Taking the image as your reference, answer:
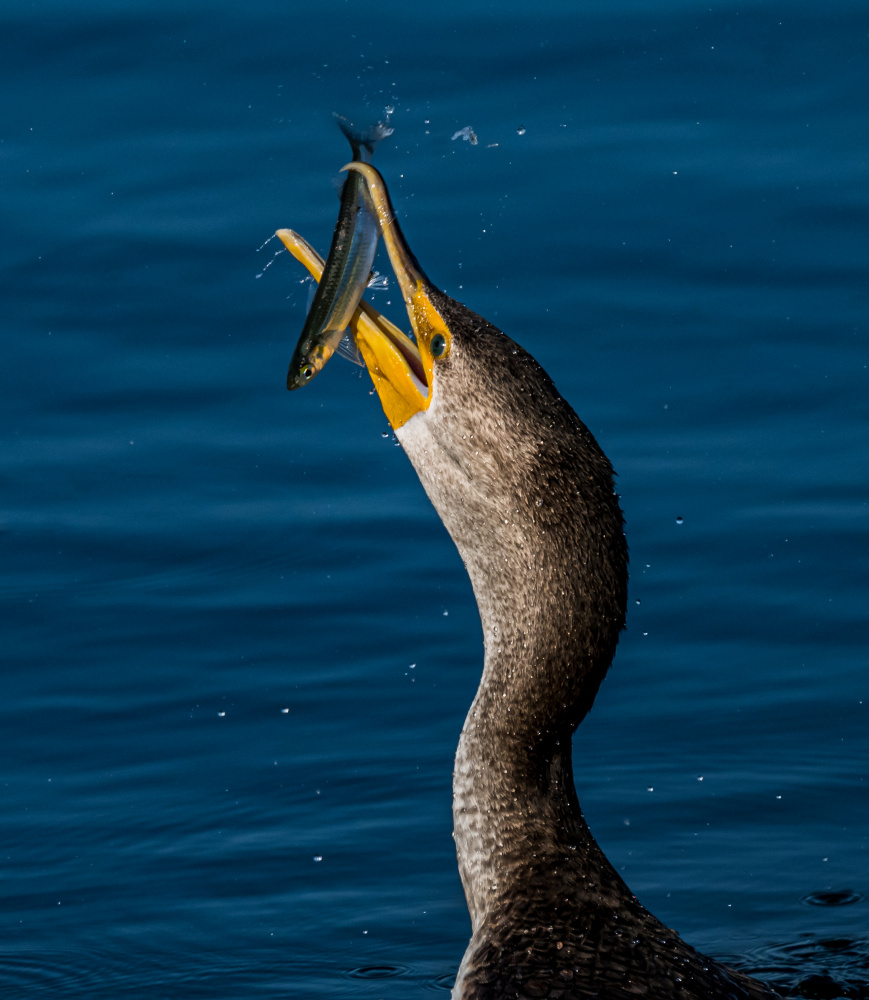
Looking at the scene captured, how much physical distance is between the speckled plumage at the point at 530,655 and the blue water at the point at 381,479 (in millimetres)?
1324

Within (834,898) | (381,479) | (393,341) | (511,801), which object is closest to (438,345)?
(393,341)

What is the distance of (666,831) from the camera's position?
6496mm

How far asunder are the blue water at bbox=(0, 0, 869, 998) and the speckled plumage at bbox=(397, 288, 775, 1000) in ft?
4.34

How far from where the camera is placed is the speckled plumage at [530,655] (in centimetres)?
428

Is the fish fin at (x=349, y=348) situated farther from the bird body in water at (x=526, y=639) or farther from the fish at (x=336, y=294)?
the bird body in water at (x=526, y=639)

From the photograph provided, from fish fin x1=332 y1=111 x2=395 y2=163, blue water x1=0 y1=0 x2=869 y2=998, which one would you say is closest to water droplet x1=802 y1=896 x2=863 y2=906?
blue water x1=0 y1=0 x2=869 y2=998

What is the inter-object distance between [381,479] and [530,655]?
3.74 m

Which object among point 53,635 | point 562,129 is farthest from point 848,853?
point 562,129

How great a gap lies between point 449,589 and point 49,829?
2.02 m

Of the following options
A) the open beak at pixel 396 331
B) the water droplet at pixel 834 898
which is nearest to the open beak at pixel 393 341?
the open beak at pixel 396 331

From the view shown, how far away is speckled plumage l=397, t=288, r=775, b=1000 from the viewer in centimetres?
428

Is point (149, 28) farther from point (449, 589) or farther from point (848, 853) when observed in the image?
point (848, 853)

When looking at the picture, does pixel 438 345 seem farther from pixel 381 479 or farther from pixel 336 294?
pixel 381 479

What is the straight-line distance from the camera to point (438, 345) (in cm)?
456
